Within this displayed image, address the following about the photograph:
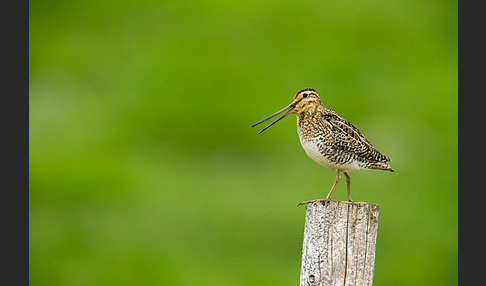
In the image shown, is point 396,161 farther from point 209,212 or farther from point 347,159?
point 347,159

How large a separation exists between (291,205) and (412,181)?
322 centimetres

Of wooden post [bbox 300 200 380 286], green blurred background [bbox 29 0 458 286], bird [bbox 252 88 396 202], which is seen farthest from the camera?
green blurred background [bbox 29 0 458 286]

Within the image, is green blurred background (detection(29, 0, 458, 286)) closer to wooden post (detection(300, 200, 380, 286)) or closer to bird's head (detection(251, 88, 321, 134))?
bird's head (detection(251, 88, 321, 134))

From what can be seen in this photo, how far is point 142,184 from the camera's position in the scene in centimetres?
1675

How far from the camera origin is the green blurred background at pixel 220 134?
15.2 m

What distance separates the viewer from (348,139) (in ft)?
28.0

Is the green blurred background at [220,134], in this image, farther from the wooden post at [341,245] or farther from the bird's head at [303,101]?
the wooden post at [341,245]

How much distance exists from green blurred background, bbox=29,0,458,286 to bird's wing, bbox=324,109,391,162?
5960 mm

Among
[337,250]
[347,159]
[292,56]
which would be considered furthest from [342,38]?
[337,250]

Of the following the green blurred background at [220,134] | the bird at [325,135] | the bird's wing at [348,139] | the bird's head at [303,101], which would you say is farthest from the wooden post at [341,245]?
the green blurred background at [220,134]

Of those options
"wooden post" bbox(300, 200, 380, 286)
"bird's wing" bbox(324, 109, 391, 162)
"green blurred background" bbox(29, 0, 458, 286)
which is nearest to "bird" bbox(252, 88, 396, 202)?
"bird's wing" bbox(324, 109, 391, 162)

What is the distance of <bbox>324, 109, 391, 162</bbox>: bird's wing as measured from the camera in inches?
334

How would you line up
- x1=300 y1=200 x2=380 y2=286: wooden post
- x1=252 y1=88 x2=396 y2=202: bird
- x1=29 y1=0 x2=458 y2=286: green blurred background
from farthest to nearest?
x1=29 y1=0 x2=458 y2=286: green blurred background
x1=252 y1=88 x2=396 y2=202: bird
x1=300 y1=200 x2=380 y2=286: wooden post

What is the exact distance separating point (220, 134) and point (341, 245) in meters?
11.4
